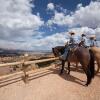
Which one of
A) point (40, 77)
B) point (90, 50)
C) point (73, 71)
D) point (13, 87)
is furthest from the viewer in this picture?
point (73, 71)

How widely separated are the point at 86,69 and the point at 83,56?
0.66 m

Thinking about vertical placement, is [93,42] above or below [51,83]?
above

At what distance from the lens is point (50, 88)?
8820 millimetres

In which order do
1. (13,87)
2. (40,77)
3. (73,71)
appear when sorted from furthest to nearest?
(73,71), (40,77), (13,87)

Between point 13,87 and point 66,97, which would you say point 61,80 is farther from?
point 13,87

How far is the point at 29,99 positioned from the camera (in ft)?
26.2

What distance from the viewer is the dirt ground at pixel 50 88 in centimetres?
807

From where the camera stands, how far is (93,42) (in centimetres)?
1188

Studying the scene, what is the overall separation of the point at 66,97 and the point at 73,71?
393 cm

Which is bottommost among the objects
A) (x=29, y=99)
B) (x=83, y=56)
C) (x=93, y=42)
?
(x=29, y=99)

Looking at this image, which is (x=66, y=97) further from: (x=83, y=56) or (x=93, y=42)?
(x=93, y=42)

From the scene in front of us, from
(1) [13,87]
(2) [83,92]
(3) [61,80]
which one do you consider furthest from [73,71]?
(1) [13,87]

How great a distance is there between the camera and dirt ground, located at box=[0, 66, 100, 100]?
8.07m

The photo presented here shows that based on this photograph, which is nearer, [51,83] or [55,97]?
[55,97]
